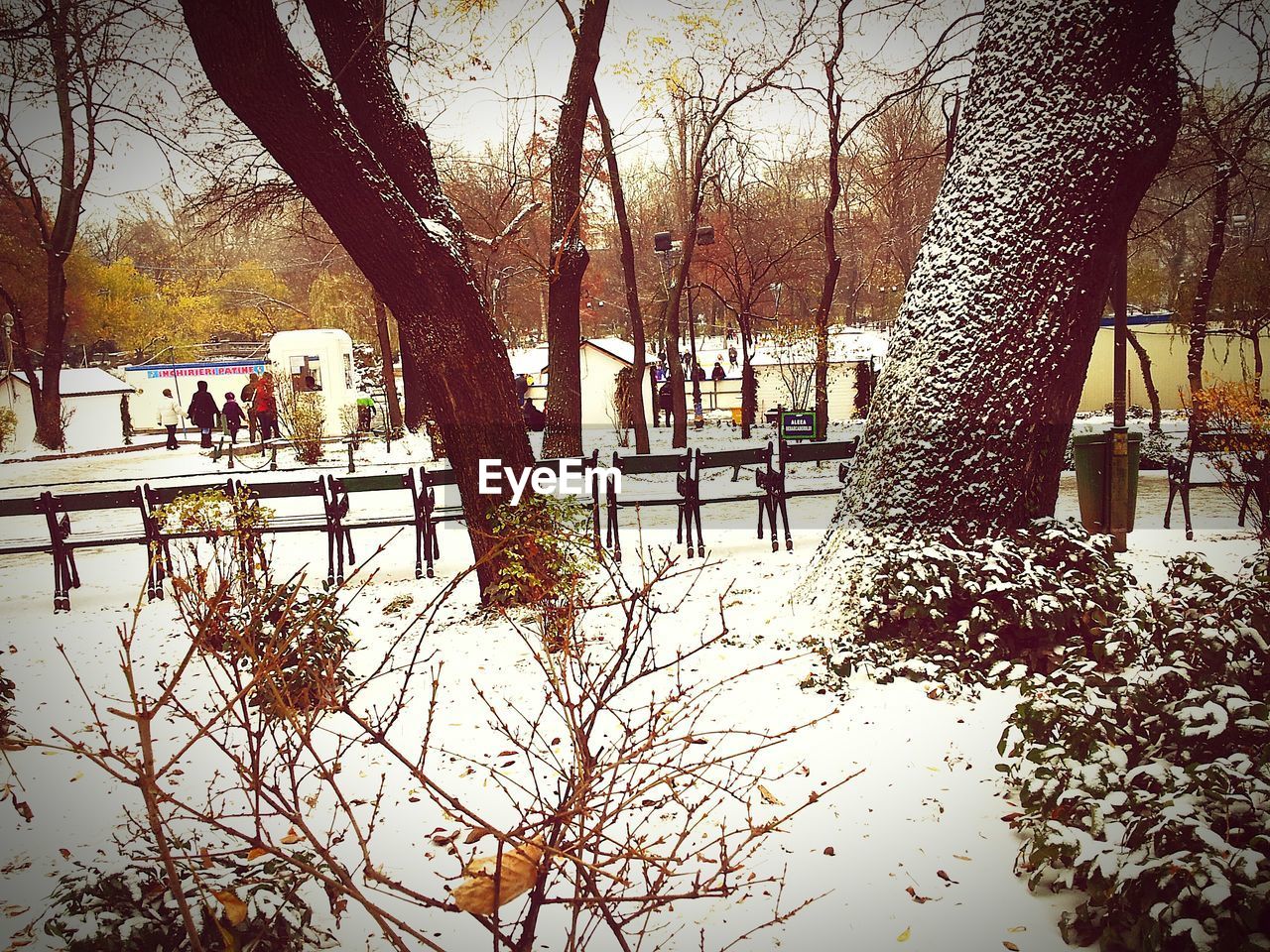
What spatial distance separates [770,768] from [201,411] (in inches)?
223

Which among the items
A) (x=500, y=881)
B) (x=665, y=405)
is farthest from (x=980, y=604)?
(x=665, y=405)

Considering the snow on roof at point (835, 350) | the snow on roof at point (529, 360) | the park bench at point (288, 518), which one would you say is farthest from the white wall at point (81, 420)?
the snow on roof at point (529, 360)

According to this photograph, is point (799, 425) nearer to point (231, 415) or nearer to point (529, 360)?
point (529, 360)

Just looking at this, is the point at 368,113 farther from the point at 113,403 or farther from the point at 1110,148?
the point at 1110,148

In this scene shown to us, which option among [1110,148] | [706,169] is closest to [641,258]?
[706,169]

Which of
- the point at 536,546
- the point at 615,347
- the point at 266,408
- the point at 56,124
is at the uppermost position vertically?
the point at 56,124

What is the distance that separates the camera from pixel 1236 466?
5.92 meters

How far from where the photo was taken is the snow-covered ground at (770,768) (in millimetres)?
2159

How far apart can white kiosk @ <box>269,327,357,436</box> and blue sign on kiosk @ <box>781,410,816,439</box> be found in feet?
21.2

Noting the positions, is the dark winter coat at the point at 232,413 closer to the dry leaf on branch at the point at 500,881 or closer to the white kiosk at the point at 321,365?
the white kiosk at the point at 321,365

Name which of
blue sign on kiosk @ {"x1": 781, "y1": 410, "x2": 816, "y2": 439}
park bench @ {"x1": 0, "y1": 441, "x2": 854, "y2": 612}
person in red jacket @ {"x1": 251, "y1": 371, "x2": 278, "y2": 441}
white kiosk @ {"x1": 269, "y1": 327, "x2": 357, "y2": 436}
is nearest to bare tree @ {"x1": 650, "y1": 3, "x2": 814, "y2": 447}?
blue sign on kiosk @ {"x1": 781, "y1": 410, "x2": 816, "y2": 439}

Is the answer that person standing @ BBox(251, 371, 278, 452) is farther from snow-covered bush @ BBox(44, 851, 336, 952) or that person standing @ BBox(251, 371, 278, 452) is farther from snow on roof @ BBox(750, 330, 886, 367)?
snow-covered bush @ BBox(44, 851, 336, 952)

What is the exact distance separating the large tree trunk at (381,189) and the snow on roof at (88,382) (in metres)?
1.57

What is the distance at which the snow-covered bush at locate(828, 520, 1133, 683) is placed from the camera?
10.6 ft
